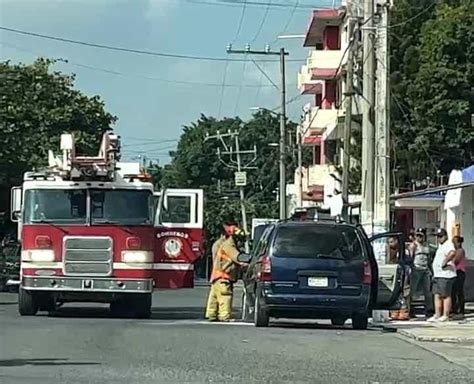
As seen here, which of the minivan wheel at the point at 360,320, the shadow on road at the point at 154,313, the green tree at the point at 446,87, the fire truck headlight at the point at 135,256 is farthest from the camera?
the green tree at the point at 446,87

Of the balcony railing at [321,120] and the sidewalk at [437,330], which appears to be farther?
the balcony railing at [321,120]

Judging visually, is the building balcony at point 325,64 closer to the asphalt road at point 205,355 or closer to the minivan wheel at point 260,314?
the asphalt road at point 205,355

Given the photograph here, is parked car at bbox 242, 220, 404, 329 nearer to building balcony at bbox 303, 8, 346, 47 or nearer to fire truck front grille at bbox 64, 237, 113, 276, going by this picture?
fire truck front grille at bbox 64, 237, 113, 276

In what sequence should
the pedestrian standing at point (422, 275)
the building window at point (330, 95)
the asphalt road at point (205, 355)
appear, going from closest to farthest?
the asphalt road at point (205, 355) < the pedestrian standing at point (422, 275) < the building window at point (330, 95)

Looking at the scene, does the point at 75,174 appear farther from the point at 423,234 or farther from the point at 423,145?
the point at 423,145

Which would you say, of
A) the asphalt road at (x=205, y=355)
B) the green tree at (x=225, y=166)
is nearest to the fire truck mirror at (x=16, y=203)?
the asphalt road at (x=205, y=355)

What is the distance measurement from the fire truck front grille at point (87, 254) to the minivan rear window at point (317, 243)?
12.0 feet

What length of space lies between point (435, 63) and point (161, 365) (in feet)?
101

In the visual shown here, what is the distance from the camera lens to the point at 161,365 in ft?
45.6

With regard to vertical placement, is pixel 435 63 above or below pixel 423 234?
above

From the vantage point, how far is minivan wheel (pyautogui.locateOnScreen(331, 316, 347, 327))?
21.0 meters

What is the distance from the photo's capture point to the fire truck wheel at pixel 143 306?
75.8 feet

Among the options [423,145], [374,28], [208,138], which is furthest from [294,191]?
[374,28]

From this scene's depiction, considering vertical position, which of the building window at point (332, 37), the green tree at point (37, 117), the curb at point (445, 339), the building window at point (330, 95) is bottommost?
the curb at point (445, 339)
